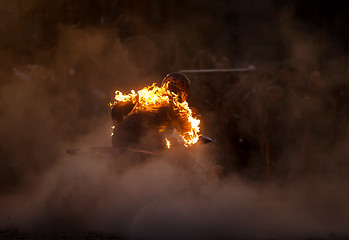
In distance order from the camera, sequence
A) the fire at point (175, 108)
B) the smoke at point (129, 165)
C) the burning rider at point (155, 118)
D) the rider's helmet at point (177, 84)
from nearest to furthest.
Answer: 1. the smoke at point (129, 165)
2. the burning rider at point (155, 118)
3. the fire at point (175, 108)
4. the rider's helmet at point (177, 84)

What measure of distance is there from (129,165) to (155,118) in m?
0.68

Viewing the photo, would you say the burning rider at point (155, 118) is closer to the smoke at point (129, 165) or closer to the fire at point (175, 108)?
the fire at point (175, 108)

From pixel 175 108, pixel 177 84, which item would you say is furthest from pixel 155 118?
pixel 177 84

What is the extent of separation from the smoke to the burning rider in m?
0.23

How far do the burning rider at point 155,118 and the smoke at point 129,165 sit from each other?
230 mm

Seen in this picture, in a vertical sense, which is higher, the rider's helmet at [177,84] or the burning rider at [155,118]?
the rider's helmet at [177,84]

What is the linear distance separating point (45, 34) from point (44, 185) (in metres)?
5.61

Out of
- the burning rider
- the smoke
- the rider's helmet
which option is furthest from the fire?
the smoke

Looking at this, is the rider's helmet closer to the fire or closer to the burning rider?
the burning rider

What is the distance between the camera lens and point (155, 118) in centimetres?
605

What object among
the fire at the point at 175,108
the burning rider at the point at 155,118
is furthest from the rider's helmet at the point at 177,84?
the fire at the point at 175,108

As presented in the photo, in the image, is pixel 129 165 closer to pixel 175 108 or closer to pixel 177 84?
pixel 175 108

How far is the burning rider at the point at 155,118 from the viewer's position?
19.5ft

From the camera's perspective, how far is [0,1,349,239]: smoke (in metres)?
5.81
